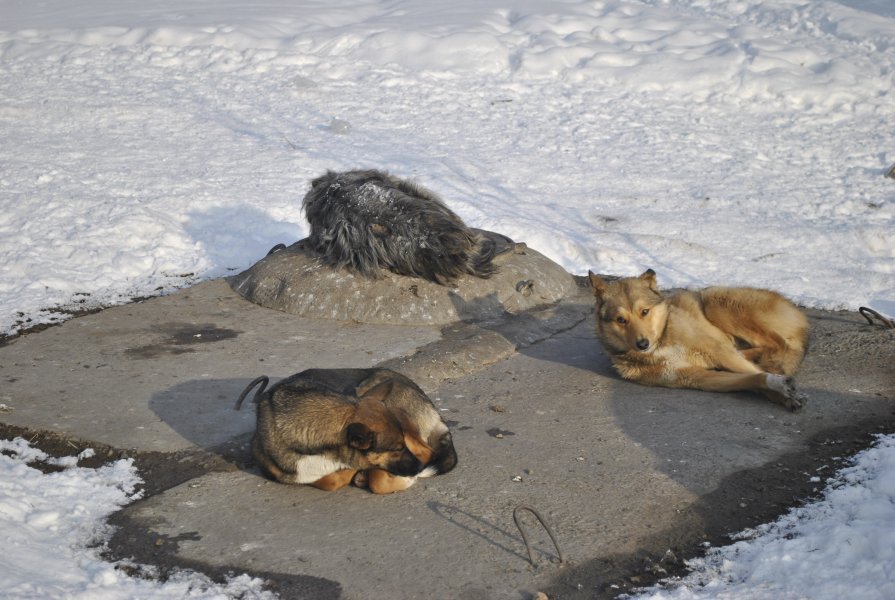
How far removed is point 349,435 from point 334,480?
43 cm

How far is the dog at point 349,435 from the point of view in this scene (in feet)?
16.4

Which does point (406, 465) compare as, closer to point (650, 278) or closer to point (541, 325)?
point (650, 278)

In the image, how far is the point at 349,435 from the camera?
16.1 feet

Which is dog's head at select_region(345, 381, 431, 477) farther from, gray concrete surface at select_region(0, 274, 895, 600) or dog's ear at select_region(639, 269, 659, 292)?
dog's ear at select_region(639, 269, 659, 292)

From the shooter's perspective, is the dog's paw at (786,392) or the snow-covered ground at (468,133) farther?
the snow-covered ground at (468,133)

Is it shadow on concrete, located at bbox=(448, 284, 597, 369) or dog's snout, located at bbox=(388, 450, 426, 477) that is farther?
shadow on concrete, located at bbox=(448, 284, 597, 369)

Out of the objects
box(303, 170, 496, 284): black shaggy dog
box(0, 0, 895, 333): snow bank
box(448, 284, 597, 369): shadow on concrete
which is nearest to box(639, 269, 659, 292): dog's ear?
box(448, 284, 597, 369): shadow on concrete

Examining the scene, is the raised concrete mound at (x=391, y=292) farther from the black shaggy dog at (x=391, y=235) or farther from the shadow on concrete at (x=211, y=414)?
the shadow on concrete at (x=211, y=414)

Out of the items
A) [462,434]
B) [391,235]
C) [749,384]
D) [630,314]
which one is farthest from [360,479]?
[391,235]

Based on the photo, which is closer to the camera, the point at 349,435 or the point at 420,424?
the point at 349,435

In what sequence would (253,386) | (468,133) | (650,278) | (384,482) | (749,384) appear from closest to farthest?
(384,482) < (253,386) < (749,384) < (650,278) < (468,133)

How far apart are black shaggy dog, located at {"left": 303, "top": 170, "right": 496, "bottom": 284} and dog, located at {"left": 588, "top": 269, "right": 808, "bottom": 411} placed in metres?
1.72

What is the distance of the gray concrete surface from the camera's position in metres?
4.62

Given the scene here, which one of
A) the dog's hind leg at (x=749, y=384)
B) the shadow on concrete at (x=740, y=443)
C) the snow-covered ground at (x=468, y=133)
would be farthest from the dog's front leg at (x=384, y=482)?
the dog's hind leg at (x=749, y=384)
